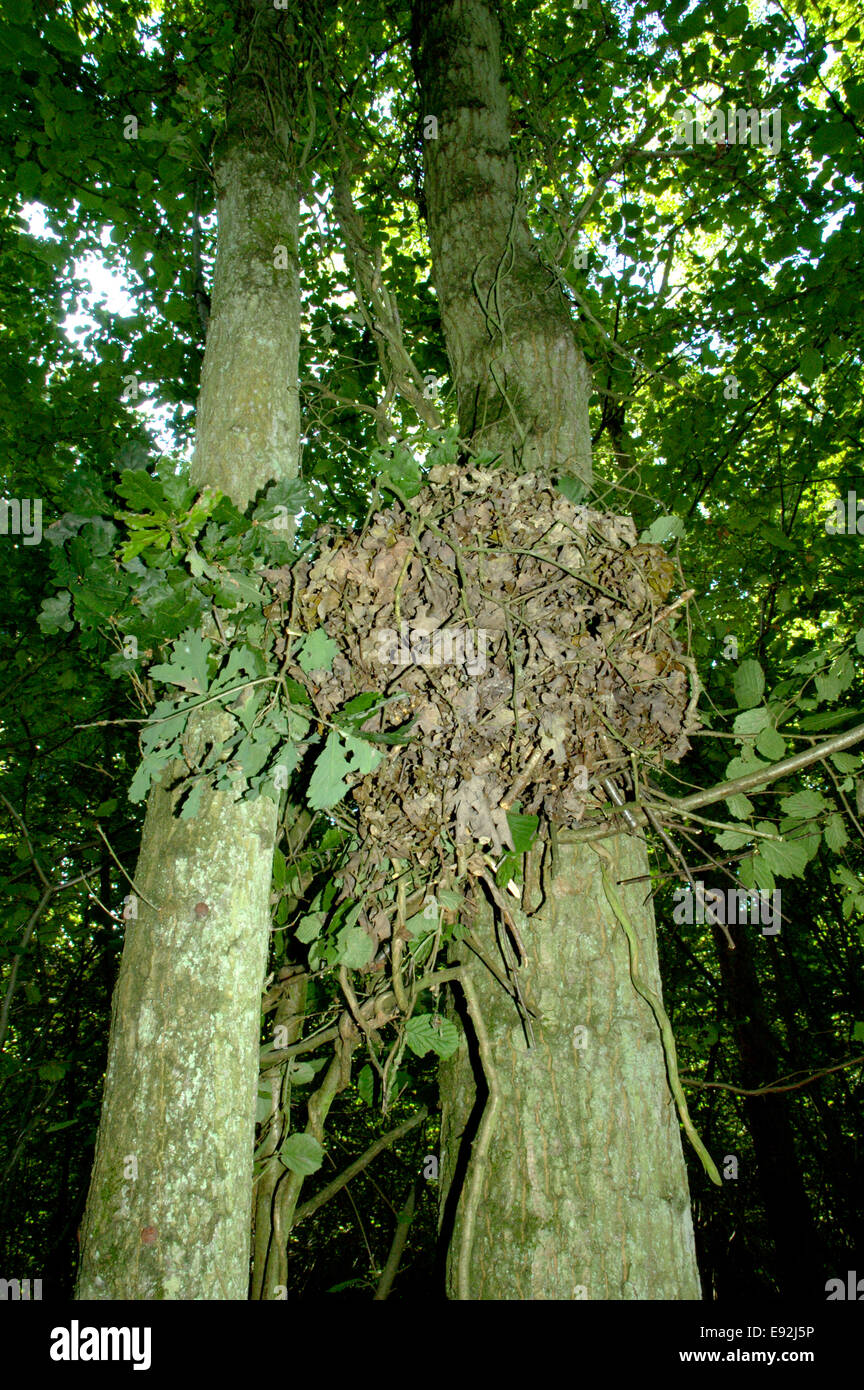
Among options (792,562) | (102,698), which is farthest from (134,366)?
(792,562)

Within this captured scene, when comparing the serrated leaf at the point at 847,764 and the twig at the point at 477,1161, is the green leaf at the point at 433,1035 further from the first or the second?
the serrated leaf at the point at 847,764

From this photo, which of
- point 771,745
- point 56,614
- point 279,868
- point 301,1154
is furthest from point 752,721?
point 56,614

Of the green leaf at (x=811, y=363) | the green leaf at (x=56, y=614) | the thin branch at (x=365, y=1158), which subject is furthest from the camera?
the green leaf at (x=811, y=363)

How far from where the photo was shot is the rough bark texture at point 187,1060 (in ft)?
4.21

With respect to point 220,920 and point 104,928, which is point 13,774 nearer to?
point 104,928

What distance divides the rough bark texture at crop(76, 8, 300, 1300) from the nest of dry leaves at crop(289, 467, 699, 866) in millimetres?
380

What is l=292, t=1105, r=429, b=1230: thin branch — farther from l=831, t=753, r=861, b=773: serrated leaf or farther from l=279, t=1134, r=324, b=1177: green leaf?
l=831, t=753, r=861, b=773: serrated leaf

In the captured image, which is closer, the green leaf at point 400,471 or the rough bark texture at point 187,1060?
the rough bark texture at point 187,1060

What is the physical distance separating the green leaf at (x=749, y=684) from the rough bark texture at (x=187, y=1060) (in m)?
1.55

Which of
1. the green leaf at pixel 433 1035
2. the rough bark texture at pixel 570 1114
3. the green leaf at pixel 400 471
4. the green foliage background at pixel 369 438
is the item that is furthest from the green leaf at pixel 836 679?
the green leaf at pixel 433 1035

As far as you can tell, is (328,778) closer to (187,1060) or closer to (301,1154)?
(187,1060)

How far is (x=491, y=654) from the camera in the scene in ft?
5.51

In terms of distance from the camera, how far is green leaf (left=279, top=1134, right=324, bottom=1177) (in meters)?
2.09

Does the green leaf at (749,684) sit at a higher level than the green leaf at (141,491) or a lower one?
lower
